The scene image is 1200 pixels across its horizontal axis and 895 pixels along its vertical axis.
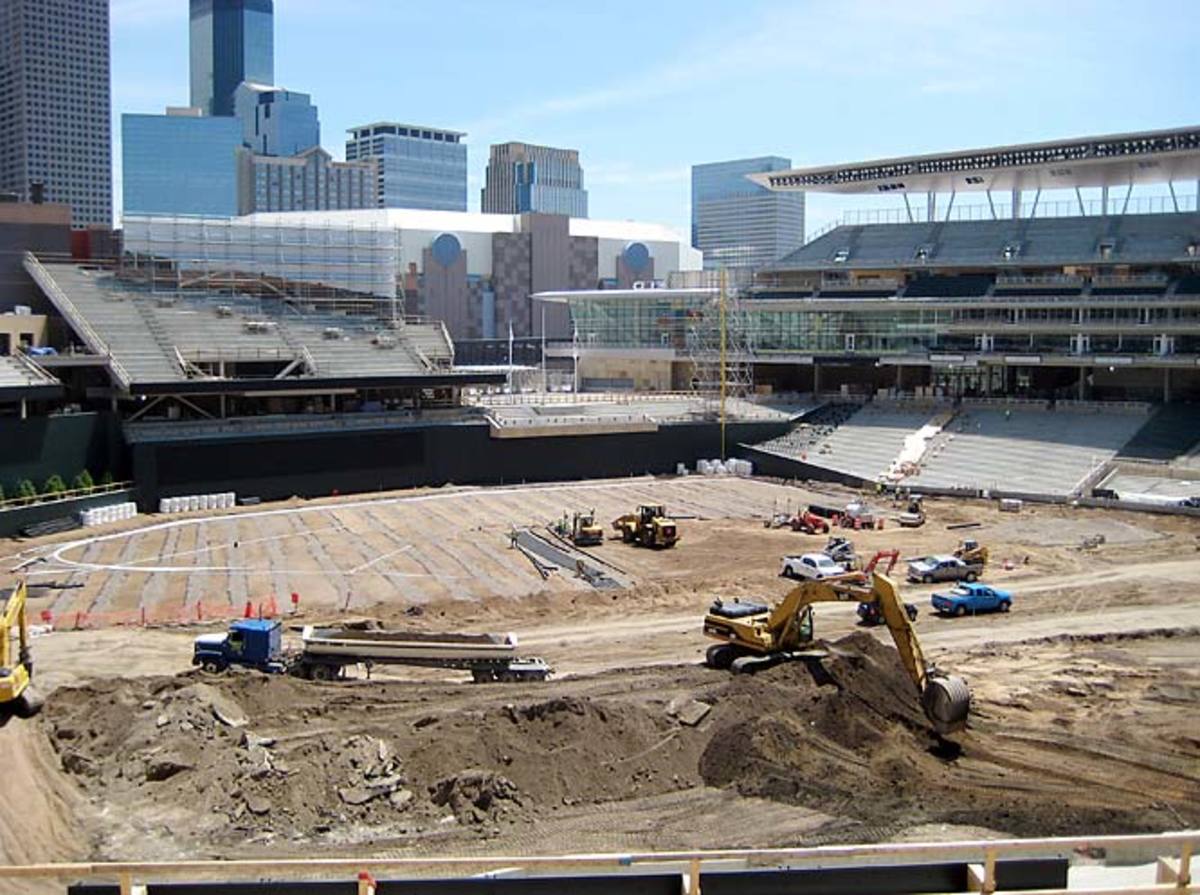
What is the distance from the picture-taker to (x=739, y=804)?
1955cm

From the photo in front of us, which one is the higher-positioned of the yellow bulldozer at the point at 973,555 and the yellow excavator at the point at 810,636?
the yellow excavator at the point at 810,636

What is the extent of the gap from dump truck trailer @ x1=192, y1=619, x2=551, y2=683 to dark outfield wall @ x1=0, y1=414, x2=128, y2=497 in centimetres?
2442

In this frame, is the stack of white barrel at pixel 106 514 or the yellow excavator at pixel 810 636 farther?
the stack of white barrel at pixel 106 514

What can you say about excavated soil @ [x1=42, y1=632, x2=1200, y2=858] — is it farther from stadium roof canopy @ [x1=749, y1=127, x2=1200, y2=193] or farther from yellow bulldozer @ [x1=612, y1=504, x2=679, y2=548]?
stadium roof canopy @ [x1=749, y1=127, x2=1200, y2=193]

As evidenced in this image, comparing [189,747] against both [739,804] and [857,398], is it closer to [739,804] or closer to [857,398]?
[739,804]

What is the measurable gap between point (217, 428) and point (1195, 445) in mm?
46430

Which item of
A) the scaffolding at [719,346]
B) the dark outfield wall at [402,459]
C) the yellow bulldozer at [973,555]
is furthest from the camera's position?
the scaffolding at [719,346]

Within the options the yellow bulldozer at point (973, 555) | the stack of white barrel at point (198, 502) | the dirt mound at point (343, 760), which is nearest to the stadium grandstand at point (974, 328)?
the yellow bulldozer at point (973, 555)

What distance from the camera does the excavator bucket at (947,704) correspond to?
2272cm

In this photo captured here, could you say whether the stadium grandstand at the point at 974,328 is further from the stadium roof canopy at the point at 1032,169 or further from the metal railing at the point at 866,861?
the metal railing at the point at 866,861

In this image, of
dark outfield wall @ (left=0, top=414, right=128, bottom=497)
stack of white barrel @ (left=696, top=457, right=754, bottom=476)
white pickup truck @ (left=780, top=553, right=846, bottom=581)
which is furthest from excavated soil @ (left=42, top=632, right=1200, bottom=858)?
stack of white barrel @ (left=696, top=457, right=754, bottom=476)

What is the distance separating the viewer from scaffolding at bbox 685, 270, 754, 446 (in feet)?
255

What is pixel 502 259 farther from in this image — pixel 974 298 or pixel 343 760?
pixel 343 760

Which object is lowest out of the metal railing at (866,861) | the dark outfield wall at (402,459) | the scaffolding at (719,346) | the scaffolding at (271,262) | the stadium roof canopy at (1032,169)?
the dark outfield wall at (402,459)
